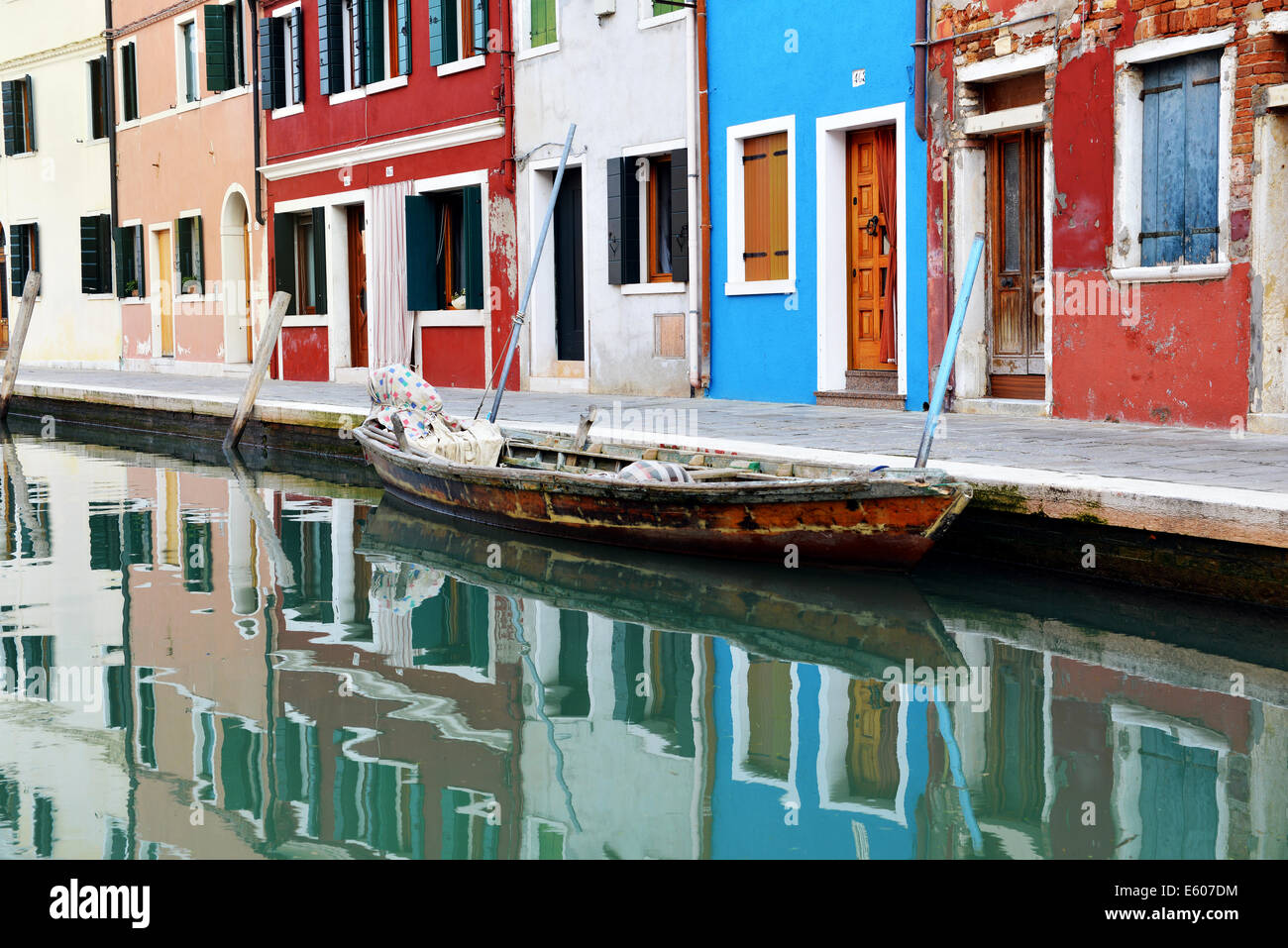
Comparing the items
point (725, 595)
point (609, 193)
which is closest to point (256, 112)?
point (609, 193)

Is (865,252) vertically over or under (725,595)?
over

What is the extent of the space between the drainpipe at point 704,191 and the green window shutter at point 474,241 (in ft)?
13.8

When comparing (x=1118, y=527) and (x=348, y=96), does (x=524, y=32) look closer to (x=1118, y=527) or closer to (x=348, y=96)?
(x=348, y=96)

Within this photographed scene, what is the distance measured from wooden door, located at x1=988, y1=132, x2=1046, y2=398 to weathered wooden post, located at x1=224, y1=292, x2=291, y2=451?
7881 mm

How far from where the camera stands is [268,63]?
24.1m

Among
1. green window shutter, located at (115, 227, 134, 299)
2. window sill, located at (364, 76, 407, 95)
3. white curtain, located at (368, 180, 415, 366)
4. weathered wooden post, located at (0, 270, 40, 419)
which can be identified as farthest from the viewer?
green window shutter, located at (115, 227, 134, 299)

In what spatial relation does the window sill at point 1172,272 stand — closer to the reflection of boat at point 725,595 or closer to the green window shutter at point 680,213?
the reflection of boat at point 725,595

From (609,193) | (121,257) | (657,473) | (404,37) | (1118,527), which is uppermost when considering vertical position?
(404,37)

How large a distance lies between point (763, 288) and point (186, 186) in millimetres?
14137

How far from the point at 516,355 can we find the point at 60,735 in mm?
13824

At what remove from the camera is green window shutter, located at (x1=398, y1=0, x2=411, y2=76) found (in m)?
20.9

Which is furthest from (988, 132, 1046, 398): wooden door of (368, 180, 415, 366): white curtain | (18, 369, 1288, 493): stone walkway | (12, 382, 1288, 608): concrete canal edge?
(368, 180, 415, 366): white curtain

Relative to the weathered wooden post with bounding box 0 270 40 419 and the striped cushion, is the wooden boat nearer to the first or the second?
the striped cushion
